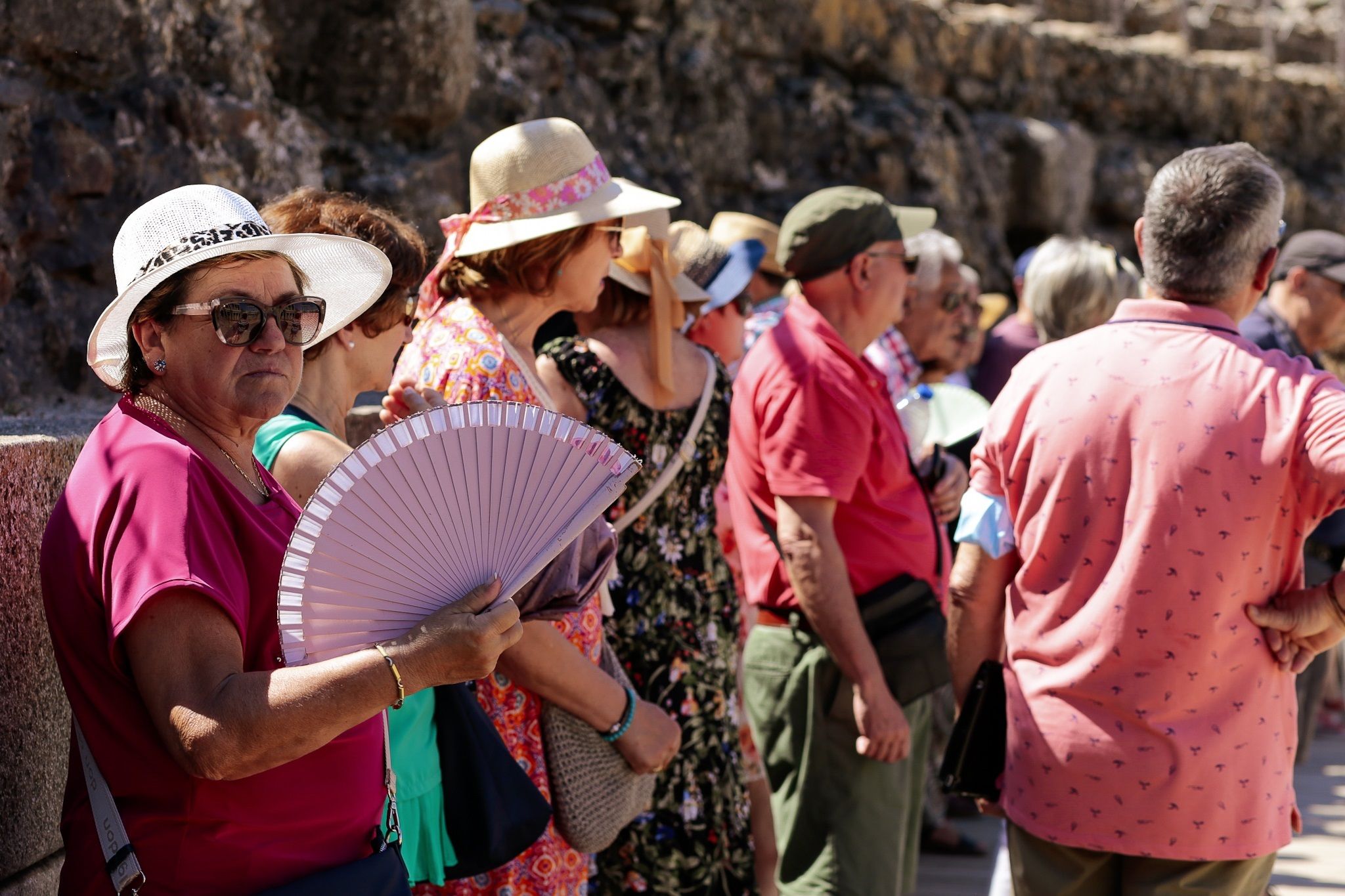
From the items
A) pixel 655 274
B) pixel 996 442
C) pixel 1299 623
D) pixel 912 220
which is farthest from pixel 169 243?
pixel 912 220

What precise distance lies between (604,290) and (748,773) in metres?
1.71

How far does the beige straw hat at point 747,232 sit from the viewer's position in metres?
4.89

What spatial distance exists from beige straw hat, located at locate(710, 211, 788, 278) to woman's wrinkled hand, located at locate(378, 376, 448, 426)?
2.56m

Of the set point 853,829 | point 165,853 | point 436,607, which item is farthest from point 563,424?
point 853,829

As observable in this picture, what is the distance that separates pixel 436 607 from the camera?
1.60m

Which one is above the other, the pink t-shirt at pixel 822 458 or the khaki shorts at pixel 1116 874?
the pink t-shirt at pixel 822 458

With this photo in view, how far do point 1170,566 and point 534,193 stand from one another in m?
1.28

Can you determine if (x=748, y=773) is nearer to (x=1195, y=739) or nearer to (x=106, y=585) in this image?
(x=1195, y=739)

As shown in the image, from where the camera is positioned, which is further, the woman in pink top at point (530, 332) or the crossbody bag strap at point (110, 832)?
the woman in pink top at point (530, 332)

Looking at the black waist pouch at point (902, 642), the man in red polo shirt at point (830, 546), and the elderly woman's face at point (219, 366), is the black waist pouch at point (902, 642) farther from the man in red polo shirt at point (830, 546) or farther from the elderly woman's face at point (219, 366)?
the elderly woman's face at point (219, 366)

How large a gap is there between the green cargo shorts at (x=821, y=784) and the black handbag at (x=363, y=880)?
1.59m

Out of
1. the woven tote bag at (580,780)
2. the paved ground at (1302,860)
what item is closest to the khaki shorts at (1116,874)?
the woven tote bag at (580,780)

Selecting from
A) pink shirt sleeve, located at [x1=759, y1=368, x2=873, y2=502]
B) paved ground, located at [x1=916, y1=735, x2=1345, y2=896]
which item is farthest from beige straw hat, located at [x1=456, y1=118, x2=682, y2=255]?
paved ground, located at [x1=916, y1=735, x2=1345, y2=896]

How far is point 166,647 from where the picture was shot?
1.45m
